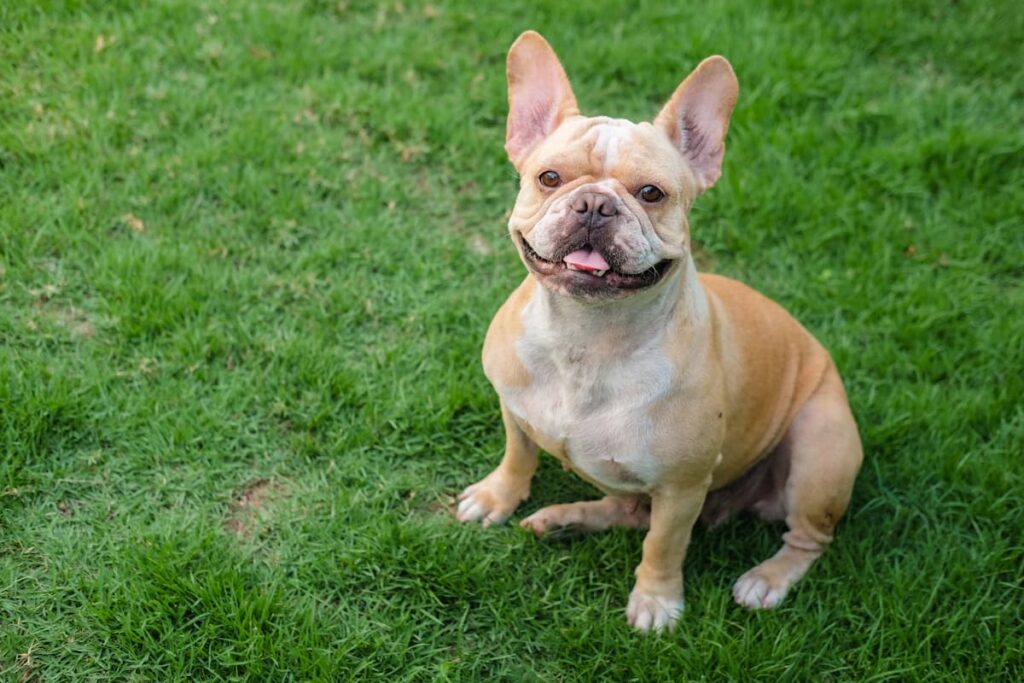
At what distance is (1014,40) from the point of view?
638cm

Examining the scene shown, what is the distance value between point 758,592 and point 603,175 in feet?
5.61

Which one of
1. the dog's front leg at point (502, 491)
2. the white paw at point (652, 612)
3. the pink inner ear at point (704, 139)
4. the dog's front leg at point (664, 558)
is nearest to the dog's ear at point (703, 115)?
the pink inner ear at point (704, 139)

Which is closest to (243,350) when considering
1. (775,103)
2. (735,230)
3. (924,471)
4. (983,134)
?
(735,230)

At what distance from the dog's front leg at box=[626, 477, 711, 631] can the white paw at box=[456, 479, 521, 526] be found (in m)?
0.54

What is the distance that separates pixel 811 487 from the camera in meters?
3.69

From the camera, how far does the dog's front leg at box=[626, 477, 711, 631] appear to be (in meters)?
3.38

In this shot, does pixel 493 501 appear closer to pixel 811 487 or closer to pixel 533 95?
pixel 811 487

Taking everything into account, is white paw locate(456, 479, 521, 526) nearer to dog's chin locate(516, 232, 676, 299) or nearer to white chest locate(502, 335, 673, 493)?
white chest locate(502, 335, 673, 493)

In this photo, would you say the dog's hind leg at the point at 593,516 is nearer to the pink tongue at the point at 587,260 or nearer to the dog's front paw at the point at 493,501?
→ the dog's front paw at the point at 493,501

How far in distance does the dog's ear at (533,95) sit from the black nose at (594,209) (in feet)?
1.67

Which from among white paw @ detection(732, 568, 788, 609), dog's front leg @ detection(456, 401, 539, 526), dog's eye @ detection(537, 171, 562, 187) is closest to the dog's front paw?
A: dog's front leg @ detection(456, 401, 539, 526)

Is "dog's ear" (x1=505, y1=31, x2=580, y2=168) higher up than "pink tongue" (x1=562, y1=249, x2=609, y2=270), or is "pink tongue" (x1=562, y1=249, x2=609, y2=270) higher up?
"dog's ear" (x1=505, y1=31, x2=580, y2=168)

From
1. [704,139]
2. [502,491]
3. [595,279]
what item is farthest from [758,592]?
[704,139]

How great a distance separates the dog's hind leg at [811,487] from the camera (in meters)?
3.68
